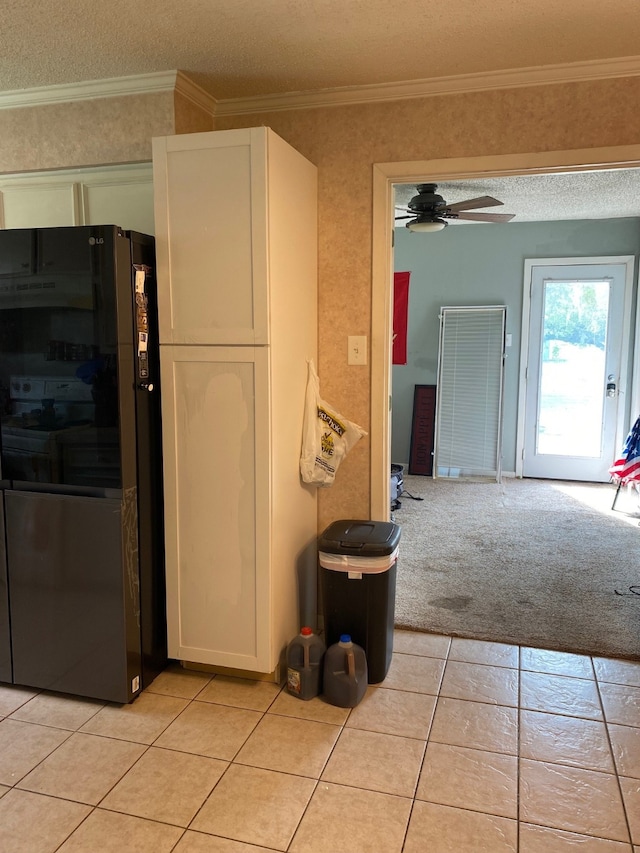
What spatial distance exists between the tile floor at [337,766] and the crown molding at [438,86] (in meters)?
2.42

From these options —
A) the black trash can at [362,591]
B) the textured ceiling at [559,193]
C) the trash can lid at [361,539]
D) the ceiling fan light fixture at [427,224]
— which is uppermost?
the textured ceiling at [559,193]

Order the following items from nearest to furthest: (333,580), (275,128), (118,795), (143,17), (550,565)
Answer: (118,795), (143,17), (333,580), (275,128), (550,565)

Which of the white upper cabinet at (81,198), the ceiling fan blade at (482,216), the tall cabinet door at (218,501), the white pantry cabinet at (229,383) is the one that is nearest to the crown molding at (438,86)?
the white pantry cabinet at (229,383)

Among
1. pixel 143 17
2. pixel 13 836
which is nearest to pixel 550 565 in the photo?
pixel 13 836

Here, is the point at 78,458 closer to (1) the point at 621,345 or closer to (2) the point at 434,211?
(2) the point at 434,211

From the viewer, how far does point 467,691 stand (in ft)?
8.47

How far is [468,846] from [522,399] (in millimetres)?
4962

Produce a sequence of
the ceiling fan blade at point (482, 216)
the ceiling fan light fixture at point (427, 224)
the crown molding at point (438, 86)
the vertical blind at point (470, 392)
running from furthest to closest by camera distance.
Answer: the vertical blind at point (470, 392) → the ceiling fan light fixture at point (427, 224) → the ceiling fan blade at point (482, 216) → the crown molding at point (438, 86)

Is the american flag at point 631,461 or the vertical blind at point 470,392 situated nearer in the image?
the american flag at point 631,461

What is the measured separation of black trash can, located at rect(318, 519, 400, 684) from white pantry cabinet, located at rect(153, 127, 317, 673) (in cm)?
18

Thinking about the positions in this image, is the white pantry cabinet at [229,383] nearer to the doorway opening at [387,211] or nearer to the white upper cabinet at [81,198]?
the doorway opening at [387,211]

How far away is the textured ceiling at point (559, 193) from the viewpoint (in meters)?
4.49

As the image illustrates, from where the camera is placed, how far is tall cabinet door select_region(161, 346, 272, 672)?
7.91ft

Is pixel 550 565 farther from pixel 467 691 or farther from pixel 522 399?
pixel 522 399
